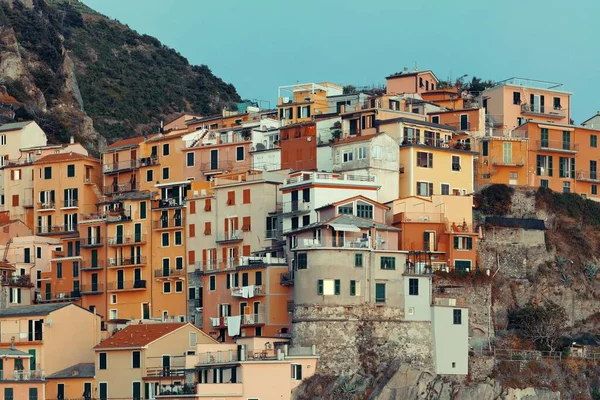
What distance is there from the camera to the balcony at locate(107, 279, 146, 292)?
101 m

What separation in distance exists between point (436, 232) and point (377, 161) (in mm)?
6598

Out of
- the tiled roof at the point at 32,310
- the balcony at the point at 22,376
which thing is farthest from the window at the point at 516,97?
the balcony at the point at 22,376

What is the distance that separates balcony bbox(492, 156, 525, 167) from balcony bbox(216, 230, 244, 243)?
667 inches

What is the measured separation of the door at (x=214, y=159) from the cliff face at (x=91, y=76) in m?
25.1

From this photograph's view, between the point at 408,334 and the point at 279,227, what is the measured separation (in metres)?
12.6

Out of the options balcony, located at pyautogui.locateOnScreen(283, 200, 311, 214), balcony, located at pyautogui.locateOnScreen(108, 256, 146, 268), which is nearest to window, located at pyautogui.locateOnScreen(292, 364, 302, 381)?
balcony, located at pyautogui.locateOnScreen(283, 200, 311, 214)

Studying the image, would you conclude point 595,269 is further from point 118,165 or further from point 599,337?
point 118,165

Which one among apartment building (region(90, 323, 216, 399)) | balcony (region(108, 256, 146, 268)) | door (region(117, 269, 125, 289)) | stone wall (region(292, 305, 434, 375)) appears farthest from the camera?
door (region(117, 269, 125, 289))

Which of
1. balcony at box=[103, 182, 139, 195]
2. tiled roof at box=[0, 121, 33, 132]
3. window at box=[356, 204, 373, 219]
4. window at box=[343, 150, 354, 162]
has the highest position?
tiled roof at box=[0, 121, 33, 132]

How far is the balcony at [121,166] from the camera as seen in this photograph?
359 feet

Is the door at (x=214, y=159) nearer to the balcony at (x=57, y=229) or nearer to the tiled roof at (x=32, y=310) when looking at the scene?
the balcony at (x=57, y=229)

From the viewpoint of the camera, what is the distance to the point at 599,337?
9362 cm

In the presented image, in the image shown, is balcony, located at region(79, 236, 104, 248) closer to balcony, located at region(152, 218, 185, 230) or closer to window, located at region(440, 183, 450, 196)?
balcony, located at region(152, 218, 185, 230)

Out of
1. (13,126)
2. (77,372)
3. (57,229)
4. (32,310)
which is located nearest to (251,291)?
(77,372)
